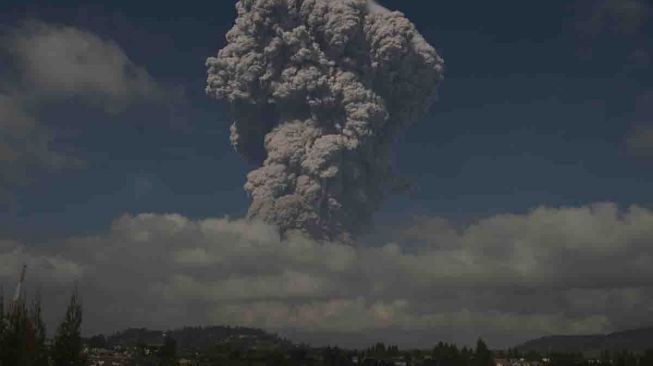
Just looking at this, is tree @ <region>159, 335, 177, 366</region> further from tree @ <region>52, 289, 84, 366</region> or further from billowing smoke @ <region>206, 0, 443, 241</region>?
tree @ <region>52, 289, 84, 366</region>

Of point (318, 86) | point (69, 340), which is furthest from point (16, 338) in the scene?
point (318, 86)

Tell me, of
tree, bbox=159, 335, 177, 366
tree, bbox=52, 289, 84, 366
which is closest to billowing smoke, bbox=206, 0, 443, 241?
tree, bbox=159, 335, 177, 366

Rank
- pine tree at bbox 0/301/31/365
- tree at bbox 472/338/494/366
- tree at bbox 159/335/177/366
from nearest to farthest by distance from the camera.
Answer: pine tree at bbox 0/301/31/365, tree at bbox 159/335/177/366, tree at bbox 472/338/494/366

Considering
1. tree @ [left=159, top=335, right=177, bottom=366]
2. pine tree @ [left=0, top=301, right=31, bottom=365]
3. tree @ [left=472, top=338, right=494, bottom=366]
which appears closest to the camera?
pine tree @ [left=0, top=301, right=31, bottom=365]

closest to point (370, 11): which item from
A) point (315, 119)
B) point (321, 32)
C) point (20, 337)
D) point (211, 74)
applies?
point (321, 32)

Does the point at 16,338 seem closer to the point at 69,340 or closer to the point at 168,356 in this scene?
the point at 69,340

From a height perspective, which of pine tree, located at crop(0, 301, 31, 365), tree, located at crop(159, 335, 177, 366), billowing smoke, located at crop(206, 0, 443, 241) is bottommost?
pine tree, located at crop(0, 301, 31, 365)
